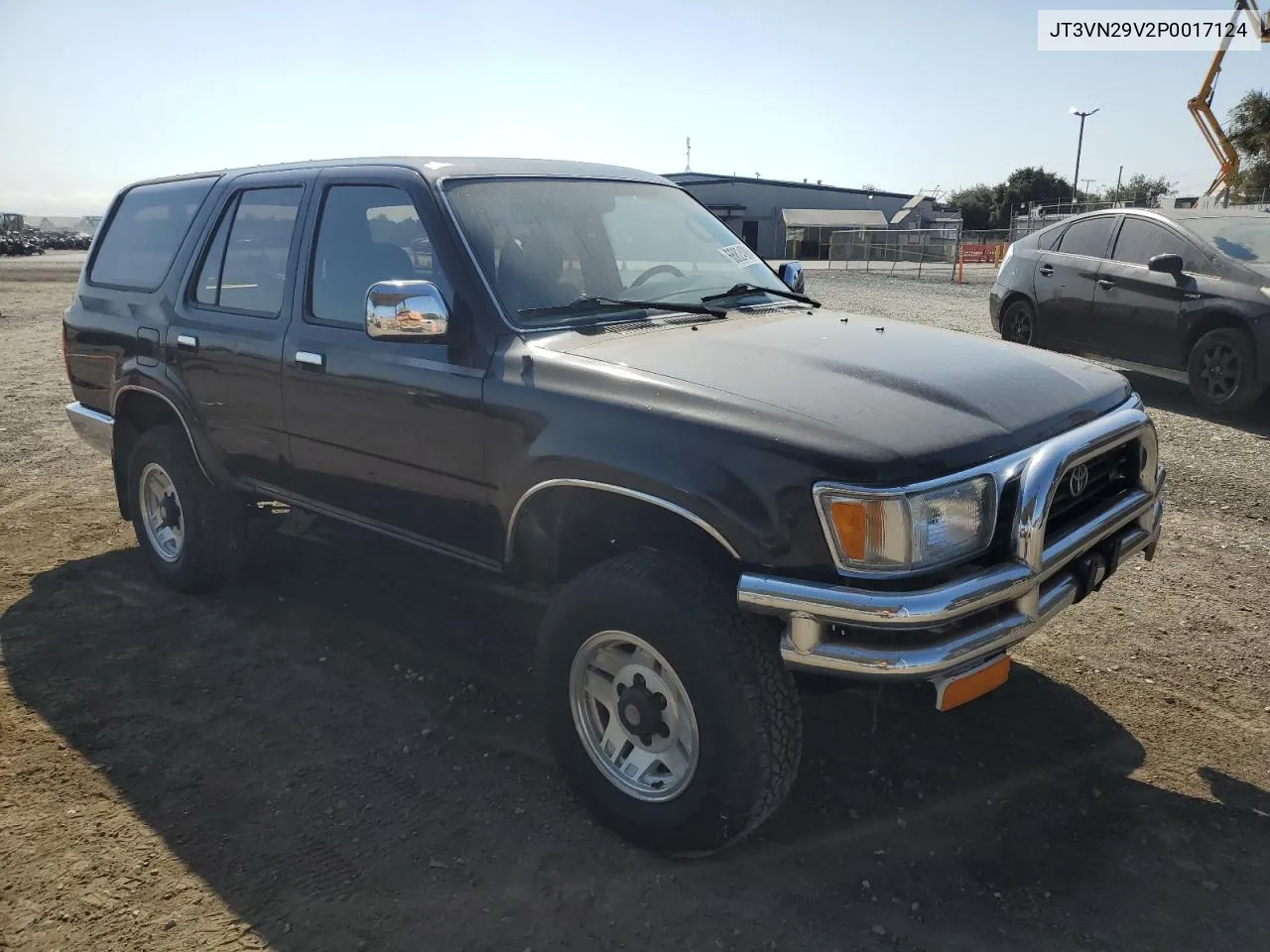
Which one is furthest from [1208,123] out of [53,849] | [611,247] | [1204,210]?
[53,849]

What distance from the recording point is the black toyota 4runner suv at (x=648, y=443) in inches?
97.0

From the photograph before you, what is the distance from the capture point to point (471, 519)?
3305 millimetres

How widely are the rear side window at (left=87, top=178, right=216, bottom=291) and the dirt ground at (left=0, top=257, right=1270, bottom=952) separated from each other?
5.40ft

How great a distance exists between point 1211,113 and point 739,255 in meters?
35.1

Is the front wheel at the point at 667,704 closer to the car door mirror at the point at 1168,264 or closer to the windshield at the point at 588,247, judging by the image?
the windshield at the point at 588,247

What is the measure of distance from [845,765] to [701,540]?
1117 mm

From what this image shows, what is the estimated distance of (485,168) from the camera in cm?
373

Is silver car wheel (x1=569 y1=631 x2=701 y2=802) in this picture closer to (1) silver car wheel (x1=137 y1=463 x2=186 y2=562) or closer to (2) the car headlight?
(2) the car headlight

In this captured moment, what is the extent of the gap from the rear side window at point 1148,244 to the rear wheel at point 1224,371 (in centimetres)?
70

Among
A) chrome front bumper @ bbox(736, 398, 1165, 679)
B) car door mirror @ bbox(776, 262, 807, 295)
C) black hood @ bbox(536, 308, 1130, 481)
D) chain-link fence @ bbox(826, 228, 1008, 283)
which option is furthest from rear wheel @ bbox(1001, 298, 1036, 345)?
chain-link fence @ bbox(826, 228, 1008, 283)

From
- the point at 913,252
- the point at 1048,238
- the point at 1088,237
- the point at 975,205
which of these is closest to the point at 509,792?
the point at 1088,237

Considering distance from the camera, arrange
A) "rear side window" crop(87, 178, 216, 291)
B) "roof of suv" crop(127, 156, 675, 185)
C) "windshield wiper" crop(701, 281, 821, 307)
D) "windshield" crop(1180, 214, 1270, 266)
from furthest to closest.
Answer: "windshield" crop(1180, 214, 1270, 266) < "rear side window" crop(87, 178, 216, 291) < "windshield wiper" crop(701, 281, 821, 307) < "roof of suv" crop(127, 156, 675, 185)

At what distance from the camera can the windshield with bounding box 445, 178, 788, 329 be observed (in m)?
3.35

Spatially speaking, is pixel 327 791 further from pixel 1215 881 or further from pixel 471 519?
pixel 1215 881
